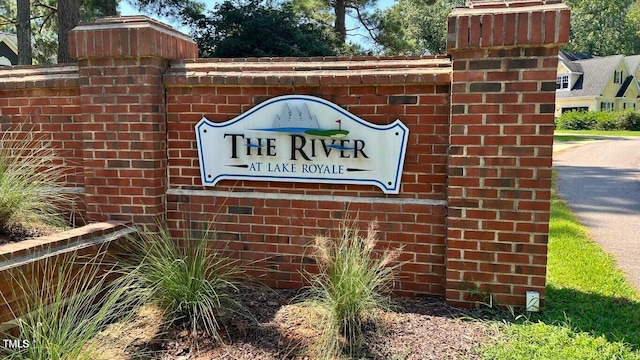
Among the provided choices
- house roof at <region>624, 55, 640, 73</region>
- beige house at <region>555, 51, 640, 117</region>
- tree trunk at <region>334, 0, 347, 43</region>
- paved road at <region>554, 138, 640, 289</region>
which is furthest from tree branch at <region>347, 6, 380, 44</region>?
house roof at <region>624, 55, 640, 73</region>

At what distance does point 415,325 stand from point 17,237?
296cm

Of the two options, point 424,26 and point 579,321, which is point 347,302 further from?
point 424,26

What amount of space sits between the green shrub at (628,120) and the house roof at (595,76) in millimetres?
7791

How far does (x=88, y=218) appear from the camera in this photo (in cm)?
442

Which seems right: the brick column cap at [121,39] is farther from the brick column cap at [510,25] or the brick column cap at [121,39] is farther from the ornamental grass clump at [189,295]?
the brick column cap at [510,25]

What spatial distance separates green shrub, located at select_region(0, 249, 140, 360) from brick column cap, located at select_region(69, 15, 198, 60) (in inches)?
63.5

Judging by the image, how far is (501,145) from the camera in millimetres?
3617

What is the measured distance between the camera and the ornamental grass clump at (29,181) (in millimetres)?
3863

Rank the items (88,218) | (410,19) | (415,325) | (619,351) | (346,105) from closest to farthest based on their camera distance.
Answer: (619,351) → (415,325) → (346,105) → (88,218) → (410,19)

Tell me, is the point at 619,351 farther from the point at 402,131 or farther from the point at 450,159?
the point at 402,131

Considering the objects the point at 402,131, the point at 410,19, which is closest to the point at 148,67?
the point at 402,131

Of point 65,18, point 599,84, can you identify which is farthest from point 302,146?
point 599,84

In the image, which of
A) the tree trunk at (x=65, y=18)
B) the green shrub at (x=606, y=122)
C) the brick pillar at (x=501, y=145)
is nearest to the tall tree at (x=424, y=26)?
the green shrub at (x=606, y=122)

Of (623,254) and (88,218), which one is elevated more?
(88,218)
